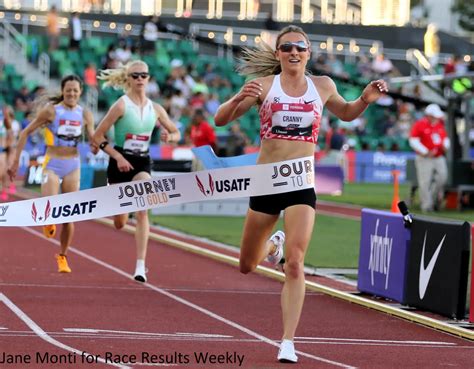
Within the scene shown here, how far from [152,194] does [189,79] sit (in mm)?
32710

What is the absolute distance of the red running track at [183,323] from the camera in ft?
30.8

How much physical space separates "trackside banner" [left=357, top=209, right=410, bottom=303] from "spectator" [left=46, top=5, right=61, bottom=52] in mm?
28734

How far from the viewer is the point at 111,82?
606 inches

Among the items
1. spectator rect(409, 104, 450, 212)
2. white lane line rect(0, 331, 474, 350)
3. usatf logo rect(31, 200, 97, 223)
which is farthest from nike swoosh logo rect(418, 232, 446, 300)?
spectator rect(409, 104, 450, 212)

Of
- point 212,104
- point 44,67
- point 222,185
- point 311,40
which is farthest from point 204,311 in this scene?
point 311,40

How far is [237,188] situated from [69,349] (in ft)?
5.71

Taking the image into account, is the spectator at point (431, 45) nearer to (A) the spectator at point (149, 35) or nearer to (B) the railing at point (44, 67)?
(A) the spectator at point (149, 35)

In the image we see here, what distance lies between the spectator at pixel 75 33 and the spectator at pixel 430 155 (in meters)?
16.3

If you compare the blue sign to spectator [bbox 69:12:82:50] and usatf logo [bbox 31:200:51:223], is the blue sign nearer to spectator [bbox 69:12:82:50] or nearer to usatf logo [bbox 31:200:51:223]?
spectator [bbox 69:12:82:50]

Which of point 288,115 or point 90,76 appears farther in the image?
point 90,76

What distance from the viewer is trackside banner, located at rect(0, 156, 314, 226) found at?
32.0ft

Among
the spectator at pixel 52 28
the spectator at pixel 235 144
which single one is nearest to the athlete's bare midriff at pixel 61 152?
the spectator at pixel 235 144

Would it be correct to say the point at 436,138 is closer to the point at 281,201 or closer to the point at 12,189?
the point at 12,189

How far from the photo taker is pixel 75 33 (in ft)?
139
